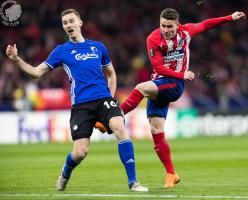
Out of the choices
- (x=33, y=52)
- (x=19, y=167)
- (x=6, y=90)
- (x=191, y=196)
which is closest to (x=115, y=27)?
(x=33, y=52)

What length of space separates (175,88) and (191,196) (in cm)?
192

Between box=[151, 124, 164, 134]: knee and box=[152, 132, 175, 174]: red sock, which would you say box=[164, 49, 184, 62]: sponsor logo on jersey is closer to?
box=[151, 124, 164, 134]: knee

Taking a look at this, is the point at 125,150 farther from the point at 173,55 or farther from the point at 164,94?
the point at 173,55

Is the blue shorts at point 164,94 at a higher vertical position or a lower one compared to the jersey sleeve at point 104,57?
lower

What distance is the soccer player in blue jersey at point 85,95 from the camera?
9445 mm

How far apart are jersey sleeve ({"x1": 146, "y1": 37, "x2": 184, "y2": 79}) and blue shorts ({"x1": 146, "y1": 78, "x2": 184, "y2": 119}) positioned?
5.3 inches

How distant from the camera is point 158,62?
1023cm

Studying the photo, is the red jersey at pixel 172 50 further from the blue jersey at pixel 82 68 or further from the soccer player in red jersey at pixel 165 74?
the blue jersey at pixel 82 68

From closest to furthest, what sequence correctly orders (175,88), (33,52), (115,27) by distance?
(175,88) < (33,52) < (115,27)

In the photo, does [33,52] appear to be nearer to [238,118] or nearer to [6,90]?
[6,90]

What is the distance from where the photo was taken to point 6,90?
2558 centimetres

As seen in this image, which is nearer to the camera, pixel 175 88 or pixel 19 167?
pixel 175 88

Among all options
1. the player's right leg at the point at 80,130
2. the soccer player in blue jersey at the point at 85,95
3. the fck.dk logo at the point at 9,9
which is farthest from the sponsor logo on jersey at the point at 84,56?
the fck.dk logo at the point at 9,9

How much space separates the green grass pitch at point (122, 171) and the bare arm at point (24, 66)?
1.48 metres
